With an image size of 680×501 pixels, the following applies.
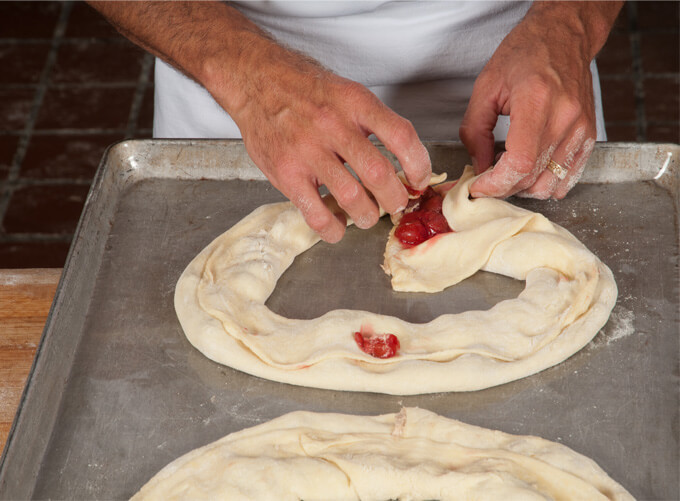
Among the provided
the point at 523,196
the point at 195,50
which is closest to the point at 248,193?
the point at 195,50

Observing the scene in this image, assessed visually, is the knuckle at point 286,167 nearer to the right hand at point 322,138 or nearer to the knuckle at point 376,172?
the right hand at point 322,138

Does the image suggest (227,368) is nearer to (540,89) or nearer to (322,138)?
(322,138)

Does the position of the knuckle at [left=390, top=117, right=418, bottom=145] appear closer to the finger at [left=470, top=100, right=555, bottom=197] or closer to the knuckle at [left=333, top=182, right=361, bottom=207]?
the knuckle at [left=333, top=182, right=361, bottom=207]

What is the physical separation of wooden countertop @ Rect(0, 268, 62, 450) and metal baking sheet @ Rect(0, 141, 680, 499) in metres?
0.15

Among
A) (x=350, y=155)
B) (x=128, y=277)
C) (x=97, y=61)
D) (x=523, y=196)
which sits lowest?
(x=97, y=61)

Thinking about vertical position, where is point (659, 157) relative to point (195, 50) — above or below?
below

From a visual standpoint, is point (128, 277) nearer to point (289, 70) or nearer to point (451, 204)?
point (289, 70)

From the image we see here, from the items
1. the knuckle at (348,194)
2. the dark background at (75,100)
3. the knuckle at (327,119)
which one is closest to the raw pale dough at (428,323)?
the knuckle at (348,194)

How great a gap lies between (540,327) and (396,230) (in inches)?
17.4

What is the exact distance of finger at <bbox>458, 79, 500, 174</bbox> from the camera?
6.50 ft

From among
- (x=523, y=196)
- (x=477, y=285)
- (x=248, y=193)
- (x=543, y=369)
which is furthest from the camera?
(x=248, y=193)

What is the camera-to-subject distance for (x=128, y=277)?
1.97m

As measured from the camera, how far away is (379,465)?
60.5 inches

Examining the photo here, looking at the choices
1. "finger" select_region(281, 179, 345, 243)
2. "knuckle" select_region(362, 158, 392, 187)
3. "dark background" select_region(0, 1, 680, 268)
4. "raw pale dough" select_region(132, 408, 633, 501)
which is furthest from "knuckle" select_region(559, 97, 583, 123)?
"dark background" select_region(0, 1, 680, 268)
